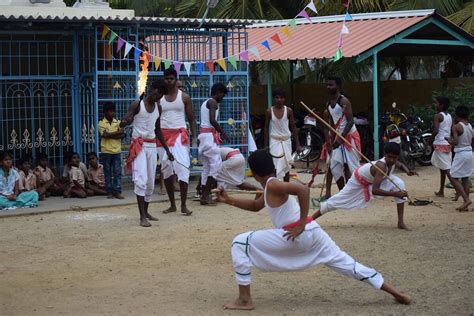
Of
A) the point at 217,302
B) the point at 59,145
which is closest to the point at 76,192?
the point at 59,145

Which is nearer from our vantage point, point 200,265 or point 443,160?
point 200,265

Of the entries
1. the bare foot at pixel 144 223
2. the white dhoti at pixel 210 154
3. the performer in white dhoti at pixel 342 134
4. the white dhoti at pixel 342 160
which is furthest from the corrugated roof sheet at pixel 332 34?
the bare foot at pixel 144 223

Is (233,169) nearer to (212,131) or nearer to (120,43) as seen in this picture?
(212,131)

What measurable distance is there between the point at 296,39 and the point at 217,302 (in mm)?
12665

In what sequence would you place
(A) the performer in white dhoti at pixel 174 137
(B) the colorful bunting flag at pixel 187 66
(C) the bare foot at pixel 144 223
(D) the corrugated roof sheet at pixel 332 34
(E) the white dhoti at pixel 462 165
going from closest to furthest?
(C) the bare foot at pixel 144 223, (A) the performer in white dhoti at pixel 174 137, (E) the white dhoti at pixel 462 165, (B) the colorful bunting flag at pixel 187 66, (D) the corrugated roof sheet at pixel 332 34

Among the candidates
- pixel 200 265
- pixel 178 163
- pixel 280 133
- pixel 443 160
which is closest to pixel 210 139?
pixel 178 163

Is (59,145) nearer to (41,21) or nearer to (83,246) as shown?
(41,21)

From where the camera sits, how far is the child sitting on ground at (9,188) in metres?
11.9


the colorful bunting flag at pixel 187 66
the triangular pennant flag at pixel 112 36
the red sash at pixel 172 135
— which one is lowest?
the red sash at pixel 172 135

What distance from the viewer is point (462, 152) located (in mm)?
11953

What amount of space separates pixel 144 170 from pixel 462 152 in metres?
4.47

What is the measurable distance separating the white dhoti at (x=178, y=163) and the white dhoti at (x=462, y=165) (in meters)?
3.67

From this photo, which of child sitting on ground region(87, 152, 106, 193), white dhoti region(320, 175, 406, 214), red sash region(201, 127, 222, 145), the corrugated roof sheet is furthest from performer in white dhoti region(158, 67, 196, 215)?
the corrugated roof sheet

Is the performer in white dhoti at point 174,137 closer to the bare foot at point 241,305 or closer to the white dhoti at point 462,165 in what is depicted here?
the white dhoti at point 462,165
